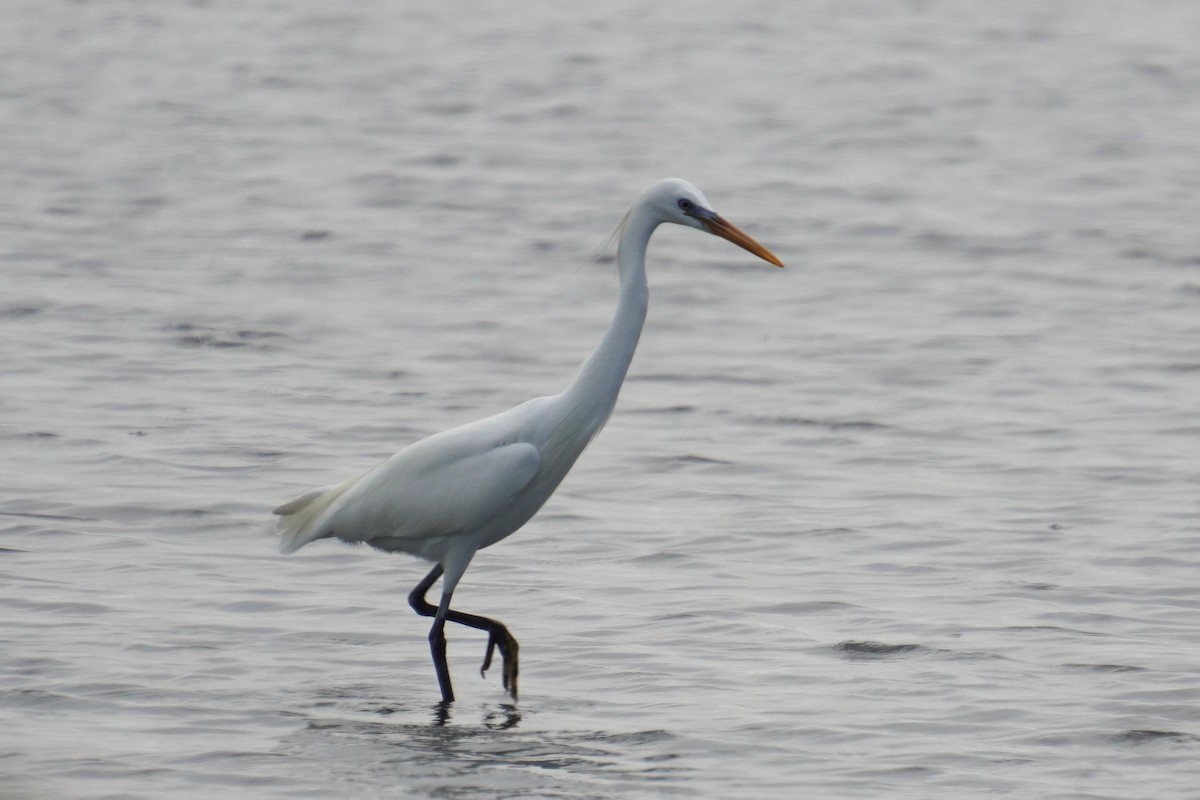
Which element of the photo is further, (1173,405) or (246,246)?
(246,246)

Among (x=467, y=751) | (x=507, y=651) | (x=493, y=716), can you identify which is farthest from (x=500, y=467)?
(x=467, y=751)

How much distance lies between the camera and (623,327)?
7.46 meters

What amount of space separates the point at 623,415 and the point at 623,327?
4175mm

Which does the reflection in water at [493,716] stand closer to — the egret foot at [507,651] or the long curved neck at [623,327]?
the egret foot at [507,651]

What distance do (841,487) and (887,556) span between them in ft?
3.77

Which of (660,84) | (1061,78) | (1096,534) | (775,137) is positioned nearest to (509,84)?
(660,84)

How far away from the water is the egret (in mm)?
471

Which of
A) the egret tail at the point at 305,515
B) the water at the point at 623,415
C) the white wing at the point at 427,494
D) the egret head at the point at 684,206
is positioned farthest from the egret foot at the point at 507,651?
the egret head at the point at 684,206

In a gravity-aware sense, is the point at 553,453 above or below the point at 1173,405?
above

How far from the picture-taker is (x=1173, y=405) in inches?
461

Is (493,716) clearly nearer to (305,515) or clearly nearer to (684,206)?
(305,515)

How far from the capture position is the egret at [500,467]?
24.4ft

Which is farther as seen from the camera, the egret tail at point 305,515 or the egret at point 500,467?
the egret tail at point 305,515

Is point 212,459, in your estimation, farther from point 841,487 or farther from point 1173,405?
point 1173,405
